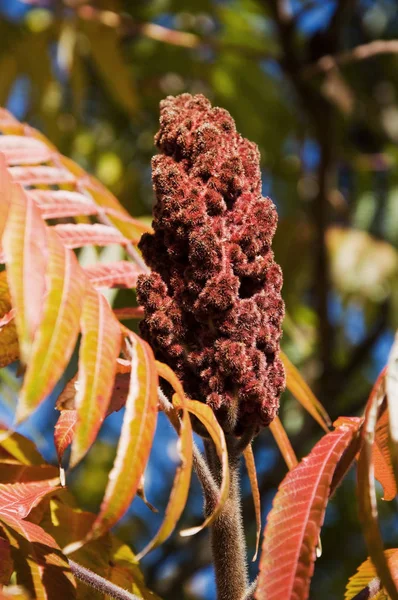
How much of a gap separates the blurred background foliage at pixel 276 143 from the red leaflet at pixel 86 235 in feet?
2.08

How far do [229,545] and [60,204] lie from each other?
75cm

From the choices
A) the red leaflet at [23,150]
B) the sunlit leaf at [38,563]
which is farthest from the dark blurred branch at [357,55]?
the sunlit leaf at [38,563]

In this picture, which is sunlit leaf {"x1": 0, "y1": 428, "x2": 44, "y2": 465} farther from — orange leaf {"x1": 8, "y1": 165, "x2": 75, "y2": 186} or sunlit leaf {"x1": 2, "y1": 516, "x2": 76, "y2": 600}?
orange leaf {"x1": 8, "y1": 165, "x2": 75, "y2": 186}

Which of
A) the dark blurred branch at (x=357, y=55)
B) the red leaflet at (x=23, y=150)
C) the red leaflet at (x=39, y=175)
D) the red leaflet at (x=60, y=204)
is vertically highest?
the dark blurred branch at (x=357, y=55)

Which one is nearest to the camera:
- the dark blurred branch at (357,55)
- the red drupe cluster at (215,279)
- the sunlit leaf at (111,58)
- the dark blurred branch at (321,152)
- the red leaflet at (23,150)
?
the red drupe cluster at (215,279)

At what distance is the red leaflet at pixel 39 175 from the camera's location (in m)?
1.61

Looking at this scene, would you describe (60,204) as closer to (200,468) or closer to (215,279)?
(215,279)

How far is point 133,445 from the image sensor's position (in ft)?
3.26

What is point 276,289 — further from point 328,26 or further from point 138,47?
point 138,47

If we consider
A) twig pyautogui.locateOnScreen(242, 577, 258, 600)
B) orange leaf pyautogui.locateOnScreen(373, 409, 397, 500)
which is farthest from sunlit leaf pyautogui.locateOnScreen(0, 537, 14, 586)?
orange leaf pyautogui.locateOnScreen(373, 409, 397, 500)

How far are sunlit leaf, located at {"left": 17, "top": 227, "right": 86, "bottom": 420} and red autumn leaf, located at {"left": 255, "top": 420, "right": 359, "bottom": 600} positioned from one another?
A: 37cm

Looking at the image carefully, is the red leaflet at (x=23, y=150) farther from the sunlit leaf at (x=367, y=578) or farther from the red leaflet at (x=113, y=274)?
the sunlit leaf at (x=367, y=578)

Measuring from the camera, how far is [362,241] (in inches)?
151

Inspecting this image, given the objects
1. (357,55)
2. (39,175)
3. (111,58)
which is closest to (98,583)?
(39,175)
